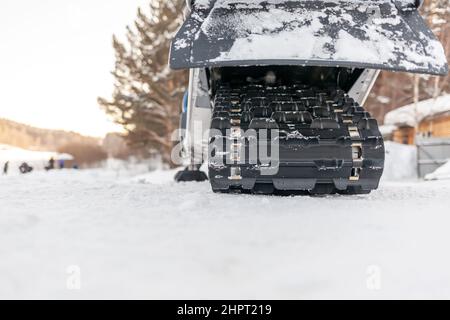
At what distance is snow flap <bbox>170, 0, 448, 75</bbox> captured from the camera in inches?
86.5

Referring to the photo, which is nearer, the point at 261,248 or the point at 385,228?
the point at 261,248

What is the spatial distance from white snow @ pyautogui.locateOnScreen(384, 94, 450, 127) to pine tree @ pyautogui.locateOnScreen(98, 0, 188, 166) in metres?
10.5

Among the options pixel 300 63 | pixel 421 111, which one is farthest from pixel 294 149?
pixel 421 111

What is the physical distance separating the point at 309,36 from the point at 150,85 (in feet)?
55.1

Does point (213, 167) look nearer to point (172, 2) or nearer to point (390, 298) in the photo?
point (390, 298)

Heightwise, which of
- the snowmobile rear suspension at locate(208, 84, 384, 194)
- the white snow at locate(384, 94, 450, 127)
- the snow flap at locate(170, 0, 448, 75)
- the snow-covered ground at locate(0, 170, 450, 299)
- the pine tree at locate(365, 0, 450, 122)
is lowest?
the snow-covered ground at locate(0, 170, 450, 299)

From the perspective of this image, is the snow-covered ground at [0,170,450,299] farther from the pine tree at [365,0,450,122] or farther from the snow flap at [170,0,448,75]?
the pine tree at [365,0,450,122]

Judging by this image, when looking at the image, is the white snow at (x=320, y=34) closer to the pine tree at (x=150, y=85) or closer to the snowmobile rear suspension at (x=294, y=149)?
the snowmobile rear suspension at (x=294, y=149)

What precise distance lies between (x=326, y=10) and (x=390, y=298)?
6.48 feet

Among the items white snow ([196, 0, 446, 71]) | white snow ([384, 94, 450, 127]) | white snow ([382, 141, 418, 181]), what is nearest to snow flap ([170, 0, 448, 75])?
white snow ([196, 0, 446, 71])

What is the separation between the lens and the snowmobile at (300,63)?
2.21 meters

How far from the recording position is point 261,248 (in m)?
1.35

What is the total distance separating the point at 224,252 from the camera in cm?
130
